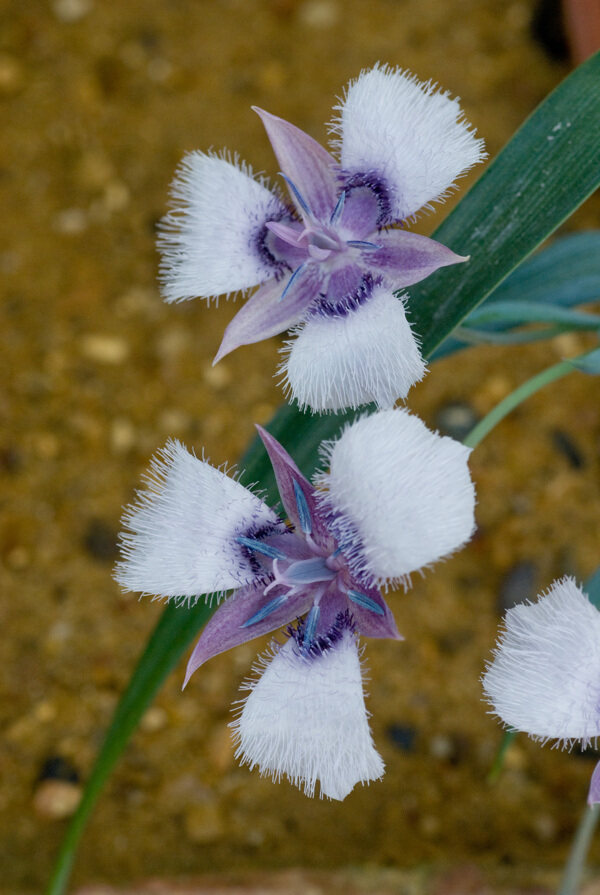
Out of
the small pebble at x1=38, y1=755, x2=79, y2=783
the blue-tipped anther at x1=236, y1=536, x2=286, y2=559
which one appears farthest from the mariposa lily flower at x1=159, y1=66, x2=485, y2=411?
the small pebble at x1=38, y1=755, x2=79, y2=783

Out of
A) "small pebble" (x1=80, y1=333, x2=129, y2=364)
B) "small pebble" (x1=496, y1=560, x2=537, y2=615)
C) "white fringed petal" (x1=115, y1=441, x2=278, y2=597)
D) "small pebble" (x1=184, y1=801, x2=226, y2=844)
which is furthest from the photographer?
"small pebble" (x1=80, y1=333, x2=129, y2=364)

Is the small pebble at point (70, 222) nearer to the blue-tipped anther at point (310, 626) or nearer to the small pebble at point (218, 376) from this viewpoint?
the small pebble at point (218, 376)

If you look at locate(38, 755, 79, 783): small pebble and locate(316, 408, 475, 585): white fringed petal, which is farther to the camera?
locate(38, 755, 79, 783): small pebble

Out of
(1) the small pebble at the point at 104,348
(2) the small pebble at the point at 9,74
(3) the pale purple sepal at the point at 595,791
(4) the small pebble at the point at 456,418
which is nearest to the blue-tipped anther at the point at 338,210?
(3) the pale purple sepal at the point at 595,791

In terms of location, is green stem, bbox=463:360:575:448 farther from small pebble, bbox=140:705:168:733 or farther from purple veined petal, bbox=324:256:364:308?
small pebble, bbox=140:705:168:733

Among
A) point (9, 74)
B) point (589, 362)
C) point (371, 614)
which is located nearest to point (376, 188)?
point (589, 362)

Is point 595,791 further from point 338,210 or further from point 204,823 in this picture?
point 204,823

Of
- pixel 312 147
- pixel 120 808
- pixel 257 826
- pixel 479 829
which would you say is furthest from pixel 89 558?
pixel 312 147

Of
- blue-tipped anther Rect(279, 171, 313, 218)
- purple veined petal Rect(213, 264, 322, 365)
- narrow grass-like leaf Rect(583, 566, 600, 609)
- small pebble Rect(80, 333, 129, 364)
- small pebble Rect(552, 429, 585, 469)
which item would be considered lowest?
small pebble Rect(80, 333, 129, 364)
